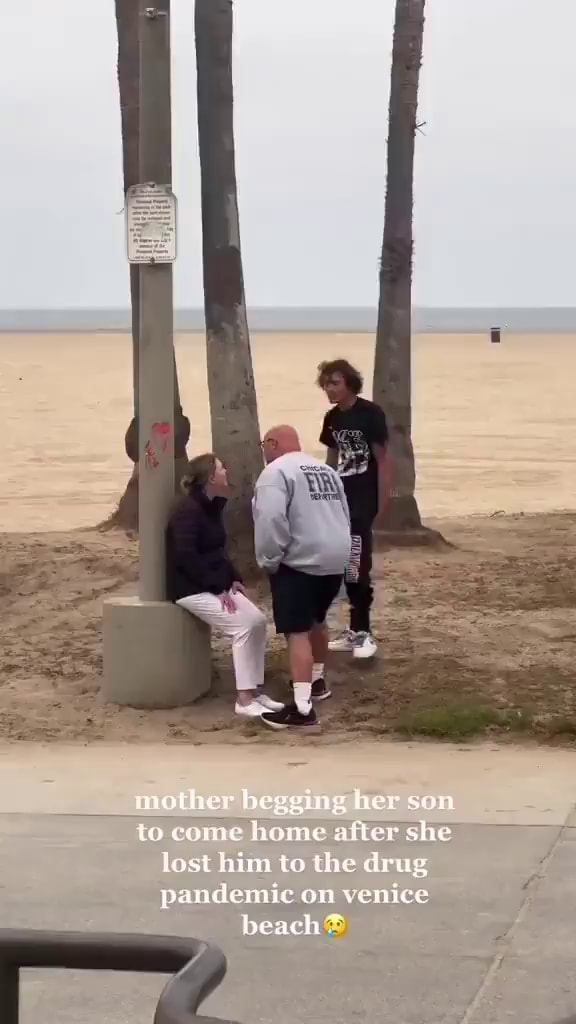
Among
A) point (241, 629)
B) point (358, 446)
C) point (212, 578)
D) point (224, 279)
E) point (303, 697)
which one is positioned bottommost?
point (303, 697)

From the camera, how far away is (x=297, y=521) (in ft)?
24.4

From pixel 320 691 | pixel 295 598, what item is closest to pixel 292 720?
pixel 320 691

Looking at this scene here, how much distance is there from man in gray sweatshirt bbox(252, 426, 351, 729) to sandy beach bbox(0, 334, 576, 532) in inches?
310

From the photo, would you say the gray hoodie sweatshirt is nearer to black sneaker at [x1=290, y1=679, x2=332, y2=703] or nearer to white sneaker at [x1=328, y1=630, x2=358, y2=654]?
black sneaker at [x1=290, y1=679, x2=332, y2=703]

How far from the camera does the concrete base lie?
7.72m

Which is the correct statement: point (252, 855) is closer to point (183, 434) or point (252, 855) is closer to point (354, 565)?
point (354, 565)

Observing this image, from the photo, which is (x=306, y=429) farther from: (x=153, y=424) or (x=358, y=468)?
(x=153, y=424)

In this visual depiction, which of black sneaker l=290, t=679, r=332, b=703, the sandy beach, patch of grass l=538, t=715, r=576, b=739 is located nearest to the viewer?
patch of grass l=538, t=715, r=576, b=739

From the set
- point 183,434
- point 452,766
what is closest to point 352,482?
point 452,766

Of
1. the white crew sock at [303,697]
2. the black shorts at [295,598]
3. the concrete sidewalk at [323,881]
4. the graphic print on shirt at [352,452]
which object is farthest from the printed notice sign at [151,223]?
the concrete sidewalk at [323,881]

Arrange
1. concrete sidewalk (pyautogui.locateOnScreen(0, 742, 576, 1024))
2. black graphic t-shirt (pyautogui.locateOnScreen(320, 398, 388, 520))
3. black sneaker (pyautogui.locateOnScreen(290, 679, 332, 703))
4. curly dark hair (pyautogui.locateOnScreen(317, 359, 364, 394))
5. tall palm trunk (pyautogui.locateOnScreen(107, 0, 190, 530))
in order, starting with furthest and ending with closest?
tall palm trunk (pyautogui.locateOnScreen(107, 0, 190, 530)), black graphic t-shirt (pyautogui.locateOnScreen(320, 398, 388, 520)), curly dark hair (pyautogui.locateOnScreen(317, 359, 364, 394)), black sneaker (pyautogui.locateOnScreen(290, 679, 332, 703)), concrete sidewalk (pyautogui.locateOnScreen(0, 742, 576, 1024))

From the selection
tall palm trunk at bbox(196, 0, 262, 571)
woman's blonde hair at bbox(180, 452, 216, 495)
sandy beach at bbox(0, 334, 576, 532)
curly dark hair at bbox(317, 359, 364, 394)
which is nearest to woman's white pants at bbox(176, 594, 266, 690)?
woman's blonde hair at bbox(180, 452, 216, 495)

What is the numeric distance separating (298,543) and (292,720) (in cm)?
86

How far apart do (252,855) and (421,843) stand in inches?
24.9
